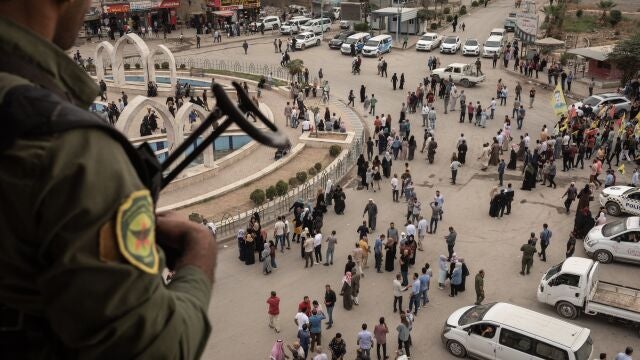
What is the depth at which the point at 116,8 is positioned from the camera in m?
53.5

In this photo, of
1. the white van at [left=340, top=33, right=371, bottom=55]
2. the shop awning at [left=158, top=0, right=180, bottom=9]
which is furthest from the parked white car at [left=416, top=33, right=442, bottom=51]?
the shop awning at [left=158, top=0, right=180, bottom=9]

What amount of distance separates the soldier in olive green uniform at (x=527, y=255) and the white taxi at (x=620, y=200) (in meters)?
5.69

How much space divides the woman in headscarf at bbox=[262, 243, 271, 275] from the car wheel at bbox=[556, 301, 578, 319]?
7.68 metres

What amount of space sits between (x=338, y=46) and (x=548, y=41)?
15.1 m

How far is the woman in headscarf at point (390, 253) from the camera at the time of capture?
18.5 m

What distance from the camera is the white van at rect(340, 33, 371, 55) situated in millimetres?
47281

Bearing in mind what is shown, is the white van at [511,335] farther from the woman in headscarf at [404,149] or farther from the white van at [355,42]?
the white van at [355,42]

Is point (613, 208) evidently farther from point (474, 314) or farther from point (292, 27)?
point (292, 27)

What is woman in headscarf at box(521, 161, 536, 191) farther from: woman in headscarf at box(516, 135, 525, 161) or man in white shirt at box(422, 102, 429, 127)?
man in white shirt at box(422, 102, 429, 127)

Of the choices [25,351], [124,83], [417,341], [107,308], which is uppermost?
[107,308]

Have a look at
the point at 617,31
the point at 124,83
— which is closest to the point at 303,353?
the point at 124,83

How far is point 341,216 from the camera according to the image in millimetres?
22406

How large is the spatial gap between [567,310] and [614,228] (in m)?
4.46

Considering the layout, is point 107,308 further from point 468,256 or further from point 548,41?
point 548,41
